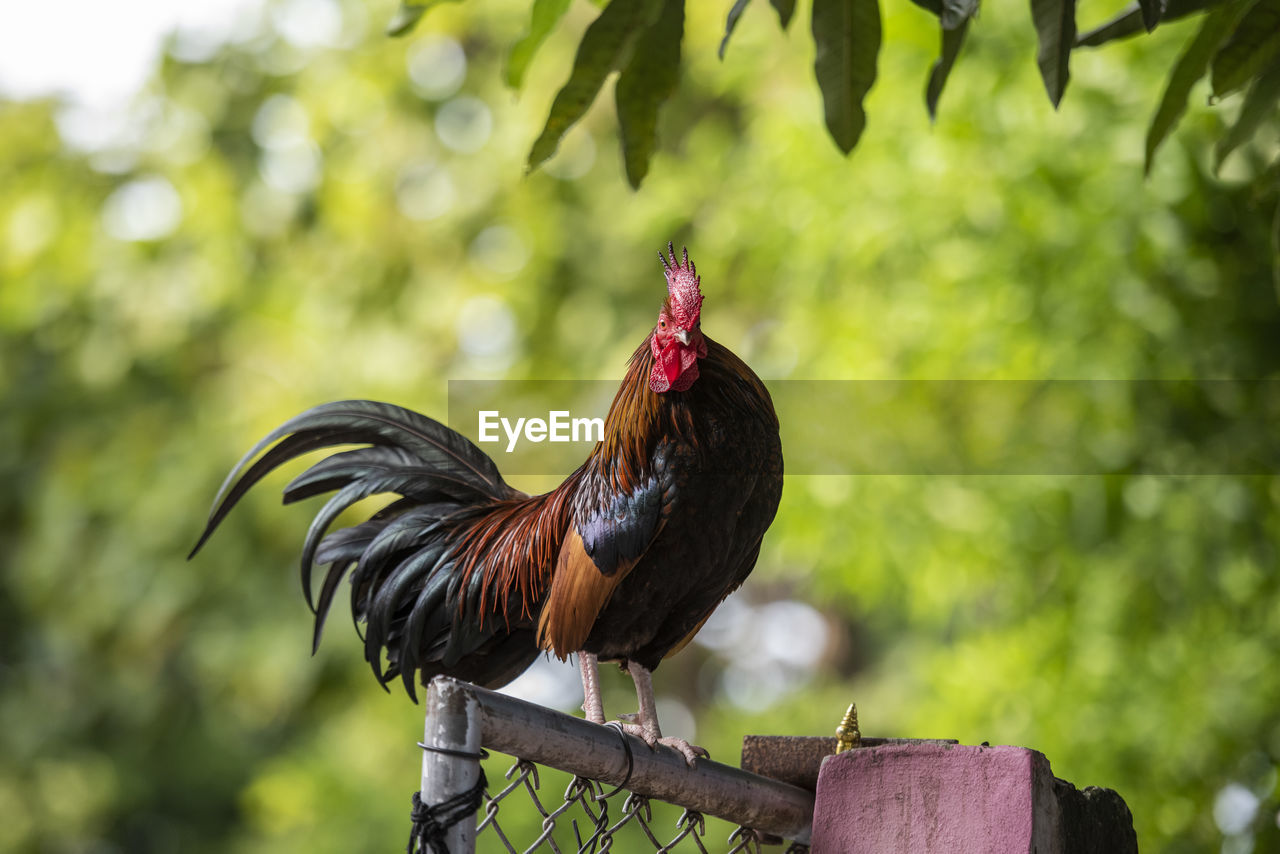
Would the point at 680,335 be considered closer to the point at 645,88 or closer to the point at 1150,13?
the point at 645,88

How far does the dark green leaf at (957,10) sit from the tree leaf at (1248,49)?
Result: 44cm

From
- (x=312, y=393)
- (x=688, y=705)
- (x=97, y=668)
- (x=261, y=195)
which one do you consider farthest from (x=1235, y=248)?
(x=97, y=668)

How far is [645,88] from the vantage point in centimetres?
153

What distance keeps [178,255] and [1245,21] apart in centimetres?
655

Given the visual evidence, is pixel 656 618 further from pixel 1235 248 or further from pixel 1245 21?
pixel 1235 248

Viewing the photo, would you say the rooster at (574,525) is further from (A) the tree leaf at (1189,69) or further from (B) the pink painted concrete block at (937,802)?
(A) the tree leaf at (1189,69)

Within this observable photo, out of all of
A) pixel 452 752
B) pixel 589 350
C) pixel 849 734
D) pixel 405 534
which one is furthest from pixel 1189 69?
pixel 589 350

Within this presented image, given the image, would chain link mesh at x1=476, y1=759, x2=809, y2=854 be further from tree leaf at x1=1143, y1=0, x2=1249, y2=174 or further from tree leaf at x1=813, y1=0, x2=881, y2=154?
tree leaf at x1=1143, y1=0, x2=1249, y2=174

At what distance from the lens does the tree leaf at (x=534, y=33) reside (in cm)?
151

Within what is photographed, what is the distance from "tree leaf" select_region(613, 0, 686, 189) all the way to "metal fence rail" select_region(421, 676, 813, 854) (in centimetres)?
76

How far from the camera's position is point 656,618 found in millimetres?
1400

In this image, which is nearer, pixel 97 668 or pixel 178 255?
pixel 178 255

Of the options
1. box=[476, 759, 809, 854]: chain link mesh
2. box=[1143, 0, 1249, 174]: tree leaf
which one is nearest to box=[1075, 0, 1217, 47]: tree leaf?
box=[1143, 0, 1249, 174]: tree leaf

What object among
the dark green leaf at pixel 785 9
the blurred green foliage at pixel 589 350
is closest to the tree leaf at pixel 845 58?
the dark green leaf at pixel 785 9
